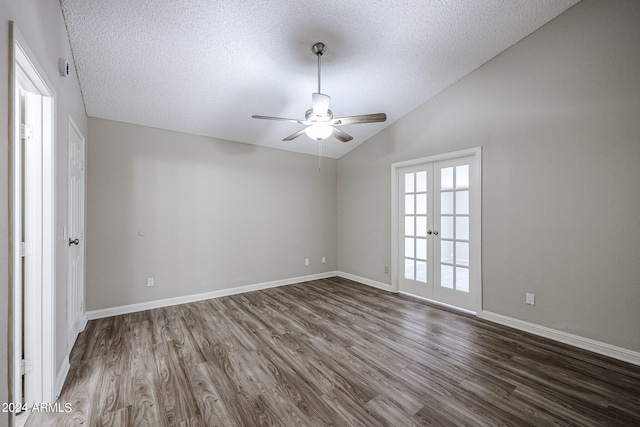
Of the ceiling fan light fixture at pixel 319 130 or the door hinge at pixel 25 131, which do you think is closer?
the door hinge at pixel 25 131

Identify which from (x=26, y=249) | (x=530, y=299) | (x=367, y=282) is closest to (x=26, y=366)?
(x=26, y=249)

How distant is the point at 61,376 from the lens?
206cm

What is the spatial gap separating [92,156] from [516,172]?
4.97m

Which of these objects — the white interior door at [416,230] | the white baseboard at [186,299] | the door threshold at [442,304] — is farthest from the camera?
the white interior door at [416,230]

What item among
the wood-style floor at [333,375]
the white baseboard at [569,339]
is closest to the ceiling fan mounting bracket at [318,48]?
the wood-style floor at [333,375]

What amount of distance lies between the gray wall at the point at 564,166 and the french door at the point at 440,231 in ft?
0.65

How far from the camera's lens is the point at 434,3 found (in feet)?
7.92

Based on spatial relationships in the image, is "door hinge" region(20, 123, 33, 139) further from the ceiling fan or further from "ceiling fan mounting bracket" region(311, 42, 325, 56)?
"ceiling fan mounting bracket" region(311, 42, 325, 56)

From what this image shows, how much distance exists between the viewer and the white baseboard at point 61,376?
6.31 ft

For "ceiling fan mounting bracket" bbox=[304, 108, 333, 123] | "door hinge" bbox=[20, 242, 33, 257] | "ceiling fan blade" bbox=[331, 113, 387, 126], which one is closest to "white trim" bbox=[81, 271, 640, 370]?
"door hinge" bbox=[20, 242, 33, 257]

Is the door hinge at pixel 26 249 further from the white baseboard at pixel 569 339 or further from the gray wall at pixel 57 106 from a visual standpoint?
the white baseboard at pixel 569 339

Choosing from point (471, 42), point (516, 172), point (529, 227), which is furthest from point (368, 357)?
point (471, 42)

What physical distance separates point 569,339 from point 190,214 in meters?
4.67

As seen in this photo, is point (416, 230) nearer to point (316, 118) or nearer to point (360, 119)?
point (360, 119)
